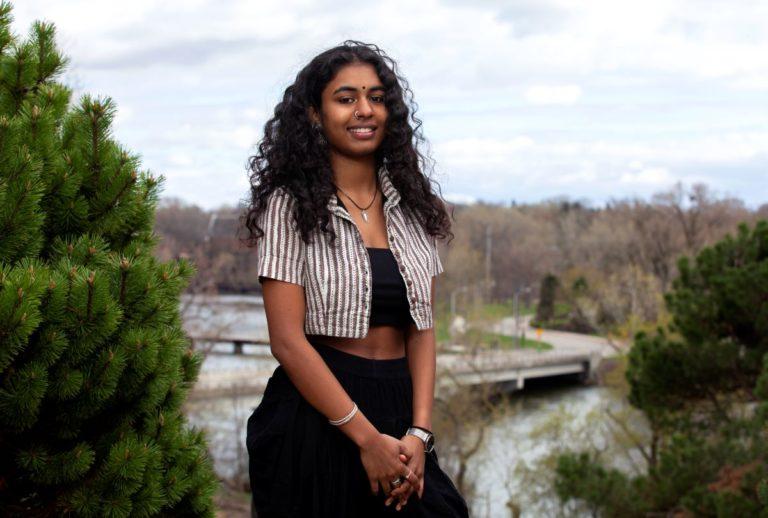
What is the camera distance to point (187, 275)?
114 inches

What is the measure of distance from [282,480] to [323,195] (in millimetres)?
764

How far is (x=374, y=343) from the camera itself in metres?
2.65

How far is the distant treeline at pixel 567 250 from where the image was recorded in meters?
30.2

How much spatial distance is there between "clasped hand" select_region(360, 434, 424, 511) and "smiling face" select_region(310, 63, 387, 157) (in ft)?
2.70

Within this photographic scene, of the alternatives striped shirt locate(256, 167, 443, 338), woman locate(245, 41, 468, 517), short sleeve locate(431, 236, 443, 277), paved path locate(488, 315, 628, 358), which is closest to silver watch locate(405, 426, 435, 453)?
woman locate(245, 41, 468, 517)

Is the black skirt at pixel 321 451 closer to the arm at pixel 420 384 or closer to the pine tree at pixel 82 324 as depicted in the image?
the arm at pixel 420 384

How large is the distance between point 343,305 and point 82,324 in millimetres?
654

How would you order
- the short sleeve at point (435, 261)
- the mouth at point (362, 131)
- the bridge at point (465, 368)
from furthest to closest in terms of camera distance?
the bridge at point (465, 368)
the short sleeve at point (435, 261)
the mouth at point (362, 131)

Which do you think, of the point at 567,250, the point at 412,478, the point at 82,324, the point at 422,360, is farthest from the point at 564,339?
the point at 82,324

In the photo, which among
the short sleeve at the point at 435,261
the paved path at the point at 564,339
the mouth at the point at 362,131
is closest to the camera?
the mouth at the point at 362,131

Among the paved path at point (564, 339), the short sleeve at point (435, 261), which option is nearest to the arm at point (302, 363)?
the short sleeve at point (435, 261)

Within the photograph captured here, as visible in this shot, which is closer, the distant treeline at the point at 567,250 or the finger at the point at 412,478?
the finger at the point at 412,478

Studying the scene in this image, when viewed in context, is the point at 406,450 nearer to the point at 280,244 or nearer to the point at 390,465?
the point at 390,465

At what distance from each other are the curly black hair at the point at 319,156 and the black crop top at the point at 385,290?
133mm
